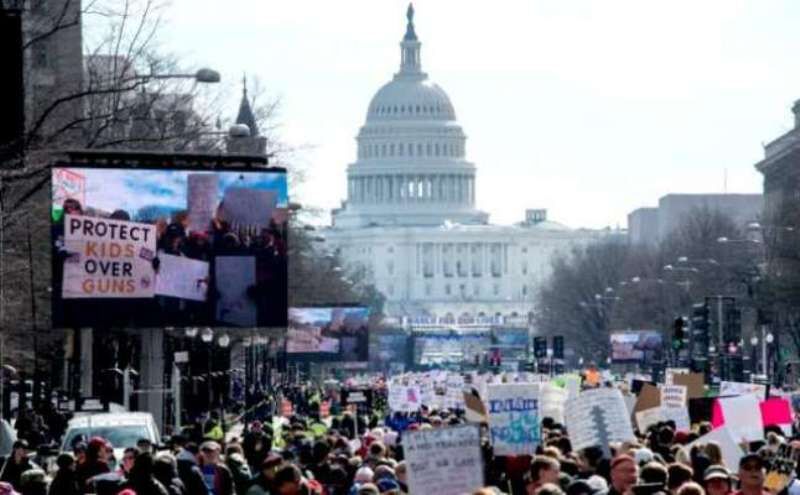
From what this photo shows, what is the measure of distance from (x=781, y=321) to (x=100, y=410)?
68643mm

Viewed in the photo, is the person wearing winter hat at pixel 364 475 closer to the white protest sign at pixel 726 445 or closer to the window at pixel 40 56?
the white protest sign at pixel 726 445

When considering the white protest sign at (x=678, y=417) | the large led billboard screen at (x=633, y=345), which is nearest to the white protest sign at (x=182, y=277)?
the white protest sign at (x=678, y=417)

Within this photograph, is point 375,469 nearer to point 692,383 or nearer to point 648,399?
point 648,399

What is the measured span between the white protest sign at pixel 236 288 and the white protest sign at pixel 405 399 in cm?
1153

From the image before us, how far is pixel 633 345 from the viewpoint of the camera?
130 meters

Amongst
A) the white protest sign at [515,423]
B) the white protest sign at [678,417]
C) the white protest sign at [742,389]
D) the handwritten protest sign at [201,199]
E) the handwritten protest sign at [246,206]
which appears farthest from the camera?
the handwritten protest sign at [246,206]

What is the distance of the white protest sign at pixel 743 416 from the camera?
27500mm

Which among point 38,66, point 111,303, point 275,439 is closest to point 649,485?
point 275,439

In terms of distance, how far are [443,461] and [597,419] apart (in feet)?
16.5

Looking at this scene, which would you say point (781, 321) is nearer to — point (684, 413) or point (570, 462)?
point (684, 413)

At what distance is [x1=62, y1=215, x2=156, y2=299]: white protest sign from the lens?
139ft

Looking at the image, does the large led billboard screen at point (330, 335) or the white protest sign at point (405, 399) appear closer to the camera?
the white protest sign at point (405, 399)

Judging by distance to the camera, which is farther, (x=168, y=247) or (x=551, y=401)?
(x=168, y=247)

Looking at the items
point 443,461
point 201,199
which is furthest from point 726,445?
point 201,199
